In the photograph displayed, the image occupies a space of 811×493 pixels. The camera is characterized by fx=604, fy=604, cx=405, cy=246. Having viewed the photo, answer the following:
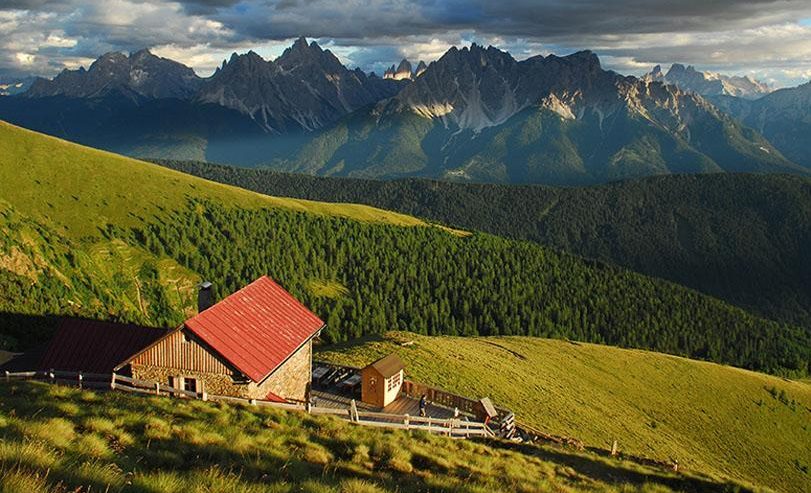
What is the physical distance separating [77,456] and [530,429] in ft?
118

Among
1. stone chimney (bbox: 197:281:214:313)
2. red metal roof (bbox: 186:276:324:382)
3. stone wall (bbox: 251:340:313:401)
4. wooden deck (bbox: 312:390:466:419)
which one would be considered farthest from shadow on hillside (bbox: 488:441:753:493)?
stone chimney (bbox: 197:281:214:313)

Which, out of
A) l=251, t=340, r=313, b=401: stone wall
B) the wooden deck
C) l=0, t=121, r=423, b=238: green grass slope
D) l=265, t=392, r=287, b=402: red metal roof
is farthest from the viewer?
l=0, t=121, r=423, b=238: green grass slope

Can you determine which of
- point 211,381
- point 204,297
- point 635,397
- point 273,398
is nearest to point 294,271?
point 635,397

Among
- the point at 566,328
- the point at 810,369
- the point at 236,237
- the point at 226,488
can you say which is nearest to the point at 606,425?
the point at 226,488

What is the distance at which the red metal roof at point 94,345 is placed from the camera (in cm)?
3962

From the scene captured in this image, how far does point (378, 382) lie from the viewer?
42.1 meters

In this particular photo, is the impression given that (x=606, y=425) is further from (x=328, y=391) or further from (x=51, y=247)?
(x=51, y=247)

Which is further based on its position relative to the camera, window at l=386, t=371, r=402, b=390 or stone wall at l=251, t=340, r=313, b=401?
window at l=386, t=371, r=402, b=390

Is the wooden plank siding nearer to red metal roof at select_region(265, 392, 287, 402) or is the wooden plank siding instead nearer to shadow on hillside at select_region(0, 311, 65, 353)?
red metal roof at select_region(265, 392, 287, 402)

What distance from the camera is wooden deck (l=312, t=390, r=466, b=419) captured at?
41594 mm

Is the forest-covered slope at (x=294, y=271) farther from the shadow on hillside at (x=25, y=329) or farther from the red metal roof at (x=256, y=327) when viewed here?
the red metal roof at (x=256, y=327)

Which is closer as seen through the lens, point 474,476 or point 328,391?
point 474,476

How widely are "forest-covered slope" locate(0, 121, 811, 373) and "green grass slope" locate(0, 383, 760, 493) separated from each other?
268 feet

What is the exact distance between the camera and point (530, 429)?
44812 millimetres
